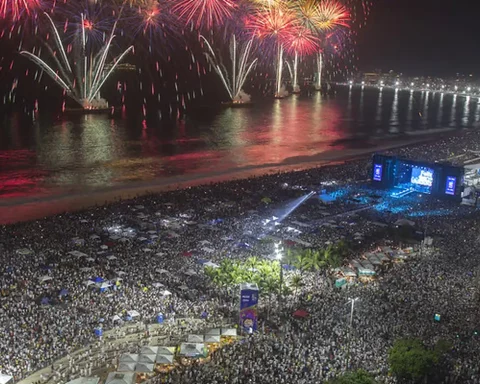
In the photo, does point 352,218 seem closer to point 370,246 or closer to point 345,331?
point 370,246

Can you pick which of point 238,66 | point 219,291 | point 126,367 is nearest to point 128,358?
point 126,367

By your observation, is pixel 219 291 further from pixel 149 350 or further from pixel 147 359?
pixel 147 359

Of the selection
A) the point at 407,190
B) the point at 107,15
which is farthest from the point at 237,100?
the point at 407,190

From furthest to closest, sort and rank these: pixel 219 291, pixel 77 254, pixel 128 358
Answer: pixel 77 254 < pixel 219 291 < pixel 128 358

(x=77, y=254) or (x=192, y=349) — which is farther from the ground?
(x=77, y=254)

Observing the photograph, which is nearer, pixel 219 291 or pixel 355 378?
pixel 355 378

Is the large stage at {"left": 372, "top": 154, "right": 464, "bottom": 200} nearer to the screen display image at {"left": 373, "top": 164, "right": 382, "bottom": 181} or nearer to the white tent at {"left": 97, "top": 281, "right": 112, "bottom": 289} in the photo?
the screen display image at {"left": 373, "top": 164, "right": 382, "bottom": 181}

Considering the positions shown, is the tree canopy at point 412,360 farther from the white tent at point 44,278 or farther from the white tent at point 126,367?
the white tent at point 44,278
